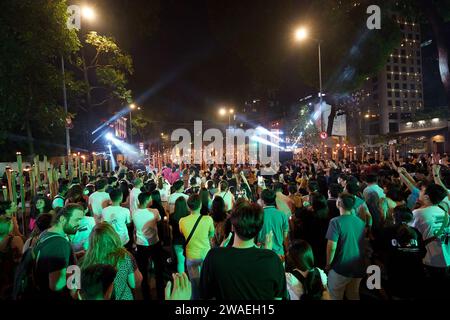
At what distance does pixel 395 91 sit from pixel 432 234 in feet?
251

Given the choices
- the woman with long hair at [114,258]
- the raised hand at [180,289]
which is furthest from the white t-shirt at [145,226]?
the raised hand at [180,289]

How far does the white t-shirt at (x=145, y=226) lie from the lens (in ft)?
18.0

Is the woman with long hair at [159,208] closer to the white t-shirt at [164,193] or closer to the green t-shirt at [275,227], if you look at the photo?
the white t-shirt at [164,193]

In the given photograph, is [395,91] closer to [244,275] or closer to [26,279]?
[244,275]

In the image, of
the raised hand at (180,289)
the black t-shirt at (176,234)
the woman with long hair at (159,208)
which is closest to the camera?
the raised hand at (180,289)

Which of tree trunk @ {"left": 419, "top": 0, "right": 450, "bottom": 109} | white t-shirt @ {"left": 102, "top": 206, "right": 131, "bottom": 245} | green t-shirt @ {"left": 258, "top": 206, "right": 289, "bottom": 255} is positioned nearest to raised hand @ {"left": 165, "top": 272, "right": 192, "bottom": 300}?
green t-shirt @ {"left": 258, "top": 206, "right": 289, "bottom": 255}

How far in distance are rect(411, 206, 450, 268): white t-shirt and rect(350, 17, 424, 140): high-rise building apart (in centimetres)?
6965

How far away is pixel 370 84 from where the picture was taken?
73.2m

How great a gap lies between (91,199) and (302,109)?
40861 mm

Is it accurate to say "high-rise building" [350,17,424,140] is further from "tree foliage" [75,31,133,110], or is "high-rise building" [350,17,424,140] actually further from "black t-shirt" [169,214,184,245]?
"black t-shirt" [169,214,184,245]

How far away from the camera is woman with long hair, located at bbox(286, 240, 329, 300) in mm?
2857

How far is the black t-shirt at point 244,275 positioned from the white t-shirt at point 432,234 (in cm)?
304
